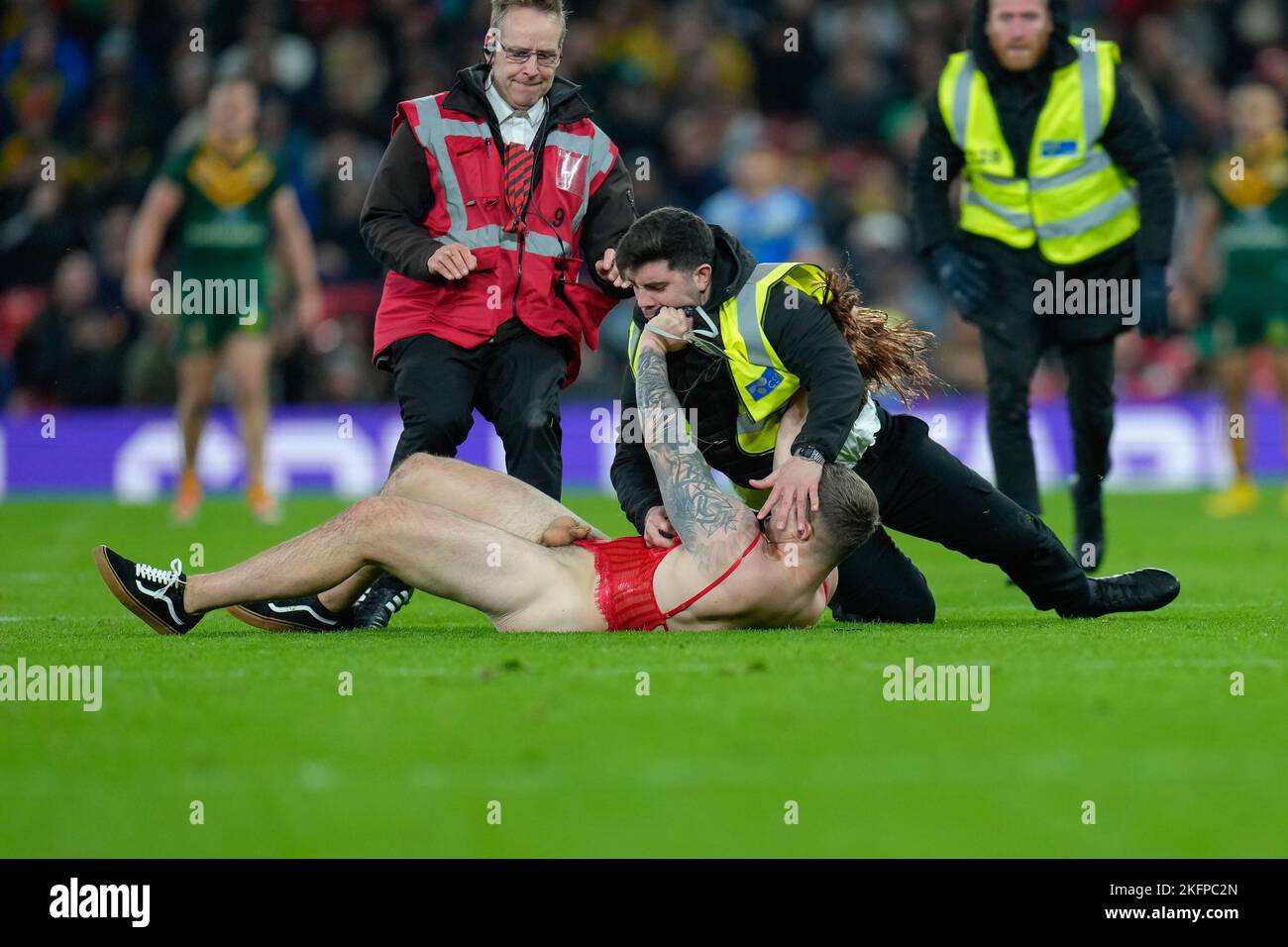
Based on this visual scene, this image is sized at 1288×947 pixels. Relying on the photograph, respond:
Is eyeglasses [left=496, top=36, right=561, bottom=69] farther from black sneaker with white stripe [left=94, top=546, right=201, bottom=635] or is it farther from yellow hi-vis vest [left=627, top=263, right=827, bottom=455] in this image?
black sneaker with white stripe [left=94, top=546, right=201, bottom=635]

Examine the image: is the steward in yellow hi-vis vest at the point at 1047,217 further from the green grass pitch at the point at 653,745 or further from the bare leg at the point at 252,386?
the bare leg at the point at 252,386

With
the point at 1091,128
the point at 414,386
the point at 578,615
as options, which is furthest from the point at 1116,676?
the point at 1091,128

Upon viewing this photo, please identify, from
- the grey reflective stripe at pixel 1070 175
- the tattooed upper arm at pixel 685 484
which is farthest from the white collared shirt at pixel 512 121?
the grey reflective stripe at pixel 1070 175

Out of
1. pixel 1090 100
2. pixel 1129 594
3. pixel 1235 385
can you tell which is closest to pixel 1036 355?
pixel 1090 100

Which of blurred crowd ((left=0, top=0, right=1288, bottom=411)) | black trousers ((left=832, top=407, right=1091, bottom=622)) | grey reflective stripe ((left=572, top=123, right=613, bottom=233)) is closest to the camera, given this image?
black trousers ((left=832, top=407, right=1091, bottom=622))

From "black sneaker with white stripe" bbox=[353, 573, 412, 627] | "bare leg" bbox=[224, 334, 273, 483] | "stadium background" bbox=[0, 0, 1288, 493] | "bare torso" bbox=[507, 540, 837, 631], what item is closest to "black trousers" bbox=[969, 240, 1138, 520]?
"bare torso" bbox=[507, 540, 837, 631]

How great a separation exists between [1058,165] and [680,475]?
3.22 metres

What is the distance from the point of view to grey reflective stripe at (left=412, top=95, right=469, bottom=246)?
23.1 feet

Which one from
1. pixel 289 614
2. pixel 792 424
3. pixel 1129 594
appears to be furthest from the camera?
pixel 1129 594

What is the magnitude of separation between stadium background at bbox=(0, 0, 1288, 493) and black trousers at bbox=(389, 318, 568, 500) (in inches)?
314

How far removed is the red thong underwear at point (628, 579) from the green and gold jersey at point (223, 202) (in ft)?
24.6

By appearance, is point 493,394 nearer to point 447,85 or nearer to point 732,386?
point 732,386

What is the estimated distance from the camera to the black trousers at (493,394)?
6902mm

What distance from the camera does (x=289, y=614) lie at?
632 centimetres
